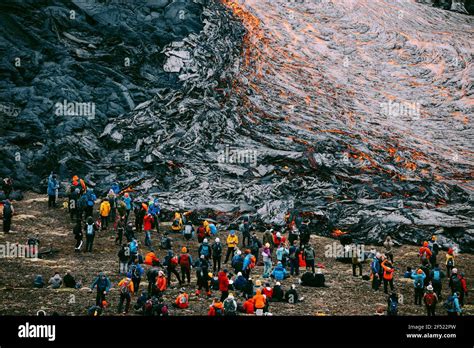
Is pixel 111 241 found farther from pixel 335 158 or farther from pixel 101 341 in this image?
pixel 335 158

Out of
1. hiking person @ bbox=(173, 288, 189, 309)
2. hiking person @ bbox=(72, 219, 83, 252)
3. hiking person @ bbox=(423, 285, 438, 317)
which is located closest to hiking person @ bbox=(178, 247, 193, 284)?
hiking person @ bbox=(173, 288, 189, 309)

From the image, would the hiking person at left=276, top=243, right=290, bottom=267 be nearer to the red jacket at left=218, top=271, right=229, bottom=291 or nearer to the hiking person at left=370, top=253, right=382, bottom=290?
the hiking person at left=370, top=253, right=382, bottom=290

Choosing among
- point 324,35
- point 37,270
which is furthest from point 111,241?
point 324,35

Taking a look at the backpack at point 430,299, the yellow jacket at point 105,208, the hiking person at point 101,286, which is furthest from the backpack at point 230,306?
the yellow jacket at point 105,208

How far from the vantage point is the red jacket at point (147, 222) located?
Answer: 33.6 meters

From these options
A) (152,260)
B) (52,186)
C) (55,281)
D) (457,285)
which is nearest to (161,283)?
(152,260)

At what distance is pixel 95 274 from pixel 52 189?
31.6 ft

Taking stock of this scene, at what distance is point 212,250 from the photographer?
30.2 meters

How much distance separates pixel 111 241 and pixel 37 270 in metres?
4.58

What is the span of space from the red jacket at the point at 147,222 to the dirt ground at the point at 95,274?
63 centimetres

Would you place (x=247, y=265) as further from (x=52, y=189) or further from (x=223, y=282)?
(x=52, y=189)

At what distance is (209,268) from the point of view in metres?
29.3

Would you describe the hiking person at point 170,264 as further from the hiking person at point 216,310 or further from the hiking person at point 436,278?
the hiking person at point 436,278

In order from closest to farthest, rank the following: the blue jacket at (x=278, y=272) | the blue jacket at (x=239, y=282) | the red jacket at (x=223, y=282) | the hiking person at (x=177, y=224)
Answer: the red jacket at (x=223, y=282) < the blue jacket at (x=239, y=282) < the blue jacket at (x=278, y=272) < the hiking person at (x=177, y=224)
